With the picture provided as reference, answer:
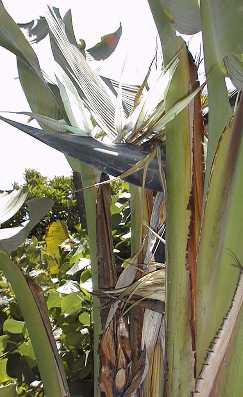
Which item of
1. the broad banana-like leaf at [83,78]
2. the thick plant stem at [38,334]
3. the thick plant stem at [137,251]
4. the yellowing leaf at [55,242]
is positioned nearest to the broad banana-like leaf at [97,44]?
the broad banana-like leaf at [83,78]

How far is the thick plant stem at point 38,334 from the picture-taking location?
745mm

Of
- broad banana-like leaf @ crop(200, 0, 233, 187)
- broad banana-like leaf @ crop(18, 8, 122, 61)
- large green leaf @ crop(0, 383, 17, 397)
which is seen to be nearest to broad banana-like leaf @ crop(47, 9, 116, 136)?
broad banana-like leaf @ crop(200, 0, 233, 187)

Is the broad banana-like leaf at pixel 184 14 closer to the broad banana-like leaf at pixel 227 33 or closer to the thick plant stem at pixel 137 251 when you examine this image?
the broad banana-like leaf at pixel 227 33

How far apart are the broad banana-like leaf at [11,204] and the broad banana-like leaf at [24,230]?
0.06ft

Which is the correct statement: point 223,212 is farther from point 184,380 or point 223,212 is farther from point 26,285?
point 26,285

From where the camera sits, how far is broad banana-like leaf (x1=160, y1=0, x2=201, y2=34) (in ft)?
1.81

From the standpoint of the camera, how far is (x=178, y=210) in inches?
23.0

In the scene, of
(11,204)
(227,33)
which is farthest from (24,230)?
(227,33)

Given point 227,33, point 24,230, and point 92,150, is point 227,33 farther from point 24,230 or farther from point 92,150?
point 24,230

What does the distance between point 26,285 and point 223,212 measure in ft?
1.00

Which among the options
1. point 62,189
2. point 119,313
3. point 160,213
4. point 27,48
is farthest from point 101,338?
point 62,189

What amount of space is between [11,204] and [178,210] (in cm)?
33

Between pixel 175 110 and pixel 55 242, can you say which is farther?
pixel 55 242

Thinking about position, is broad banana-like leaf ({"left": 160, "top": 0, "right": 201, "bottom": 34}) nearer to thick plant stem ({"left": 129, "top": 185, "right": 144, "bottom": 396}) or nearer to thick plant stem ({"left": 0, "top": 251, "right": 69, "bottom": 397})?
thick plant stem ({"left": 129, "top": 185, "right": 144, "bottom": 396})
